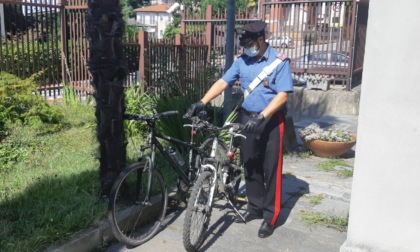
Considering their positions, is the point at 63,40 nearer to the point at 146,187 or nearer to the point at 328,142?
the point at 328,142

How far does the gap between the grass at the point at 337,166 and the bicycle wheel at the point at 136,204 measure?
113 inches

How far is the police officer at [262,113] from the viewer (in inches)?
155

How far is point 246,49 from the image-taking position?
4043 millimetres

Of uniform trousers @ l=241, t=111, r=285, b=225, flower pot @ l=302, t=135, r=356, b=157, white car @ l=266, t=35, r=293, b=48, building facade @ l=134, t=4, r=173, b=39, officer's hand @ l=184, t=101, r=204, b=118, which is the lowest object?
flower pot @ l=302, t=135, r=356, b=157

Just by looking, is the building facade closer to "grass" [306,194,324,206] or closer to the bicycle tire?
"grass" [306,194,324,206]

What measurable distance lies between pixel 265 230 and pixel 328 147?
287 cm

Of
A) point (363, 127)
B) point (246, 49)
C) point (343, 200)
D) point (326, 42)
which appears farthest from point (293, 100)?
point (363, 127)

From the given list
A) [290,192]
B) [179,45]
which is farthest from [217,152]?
[179,45]

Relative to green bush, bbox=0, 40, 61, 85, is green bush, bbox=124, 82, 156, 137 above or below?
below

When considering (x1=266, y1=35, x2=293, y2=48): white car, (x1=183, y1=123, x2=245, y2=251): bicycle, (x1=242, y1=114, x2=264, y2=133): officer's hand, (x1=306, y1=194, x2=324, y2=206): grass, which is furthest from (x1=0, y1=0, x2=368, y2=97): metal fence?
(x1=242, y1=114, x2=264, y2=133): officer's hand

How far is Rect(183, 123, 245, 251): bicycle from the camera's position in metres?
3.59

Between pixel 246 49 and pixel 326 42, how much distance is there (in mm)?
7813

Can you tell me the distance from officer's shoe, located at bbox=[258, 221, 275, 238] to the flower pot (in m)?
2.75

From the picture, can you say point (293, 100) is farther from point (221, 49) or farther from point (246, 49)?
point (246, 49)
